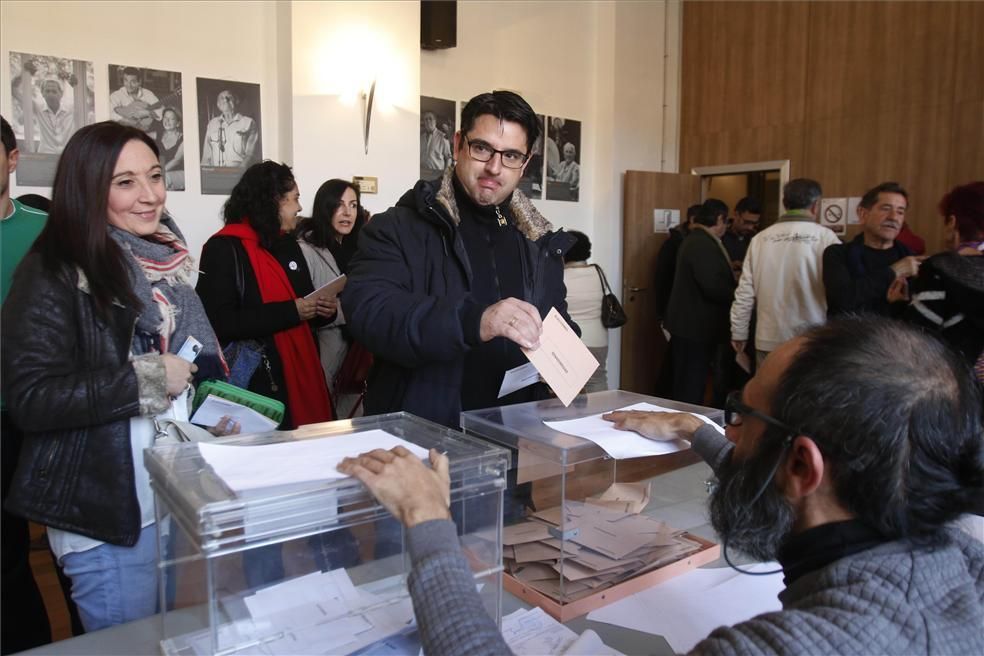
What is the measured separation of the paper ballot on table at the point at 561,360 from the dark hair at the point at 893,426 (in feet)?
1.82

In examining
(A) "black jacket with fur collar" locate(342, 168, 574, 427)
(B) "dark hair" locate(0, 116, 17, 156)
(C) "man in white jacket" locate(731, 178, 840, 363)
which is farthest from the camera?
(C) "man in white jacket" locate(731, 178, 840, 363)

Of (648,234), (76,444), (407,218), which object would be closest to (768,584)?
(407,218)

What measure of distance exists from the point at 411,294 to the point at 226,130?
10.6ft

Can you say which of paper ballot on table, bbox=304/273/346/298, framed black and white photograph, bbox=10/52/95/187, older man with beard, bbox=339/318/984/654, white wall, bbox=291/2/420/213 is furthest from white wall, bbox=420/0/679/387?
older man with beard, bbox=339/318/984/654

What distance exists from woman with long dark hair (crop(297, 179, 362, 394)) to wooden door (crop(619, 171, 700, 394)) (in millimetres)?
3498

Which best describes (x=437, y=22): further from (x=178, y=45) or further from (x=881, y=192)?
(x=881, y=192)

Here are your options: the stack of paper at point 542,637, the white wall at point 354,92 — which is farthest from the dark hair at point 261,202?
the stack of paper at point 542,637

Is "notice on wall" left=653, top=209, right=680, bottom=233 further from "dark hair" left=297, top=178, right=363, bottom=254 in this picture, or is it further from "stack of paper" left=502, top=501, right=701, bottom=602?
"stack of paper" left=502, top=501, right=701, bottom=602

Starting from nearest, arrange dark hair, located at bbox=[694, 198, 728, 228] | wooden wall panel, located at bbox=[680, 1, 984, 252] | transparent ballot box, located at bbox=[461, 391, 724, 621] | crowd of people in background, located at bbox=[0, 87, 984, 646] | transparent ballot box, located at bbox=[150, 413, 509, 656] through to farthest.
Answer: transparent ballot box, located at bbox=[150, 413, 509, 656] < transparent ballot box, located at bbox=[461, 391, 724, 621] < crowd of people in background, located at bbox=[0, 87, 984, 646] < dark hair, located at bbox=[694, 198, 728, 228] < wooden wall panel, located at bbox=[680, 1, 984, 252]

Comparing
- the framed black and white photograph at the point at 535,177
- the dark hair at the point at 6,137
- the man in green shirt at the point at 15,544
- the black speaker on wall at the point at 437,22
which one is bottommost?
the man in green shirt at the point at 15,544

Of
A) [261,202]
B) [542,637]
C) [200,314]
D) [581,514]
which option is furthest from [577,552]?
[261,202]

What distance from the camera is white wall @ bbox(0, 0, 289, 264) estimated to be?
12.1 ft

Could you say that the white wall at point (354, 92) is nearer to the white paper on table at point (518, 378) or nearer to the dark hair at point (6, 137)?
the dark hair at point (6, 137)

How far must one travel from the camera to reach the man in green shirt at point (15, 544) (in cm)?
170
